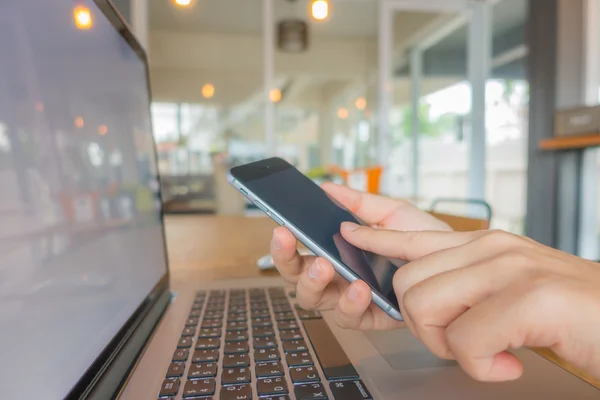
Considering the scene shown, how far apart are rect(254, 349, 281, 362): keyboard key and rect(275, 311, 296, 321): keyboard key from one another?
0.28 feet

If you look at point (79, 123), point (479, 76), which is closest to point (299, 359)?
point (79, 123)

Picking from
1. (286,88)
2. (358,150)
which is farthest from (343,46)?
(358,150)

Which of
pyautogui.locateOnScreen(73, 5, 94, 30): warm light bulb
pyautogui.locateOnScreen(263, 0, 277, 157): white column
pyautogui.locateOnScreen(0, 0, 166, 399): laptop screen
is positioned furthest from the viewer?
pyautogui.locateOnScreen(263, 0, 277, 157): white column

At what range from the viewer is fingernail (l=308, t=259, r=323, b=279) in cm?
34

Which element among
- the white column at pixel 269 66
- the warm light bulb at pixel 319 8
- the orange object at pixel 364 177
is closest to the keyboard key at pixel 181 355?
the orange object at pixel 364 177

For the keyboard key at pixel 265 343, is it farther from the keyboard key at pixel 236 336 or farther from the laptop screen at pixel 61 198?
the laptop screen at pixel 61 198

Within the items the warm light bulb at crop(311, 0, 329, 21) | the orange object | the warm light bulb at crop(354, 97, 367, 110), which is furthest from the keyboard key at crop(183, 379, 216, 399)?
the warm light bulb at crop(354, 97, 367, 110)

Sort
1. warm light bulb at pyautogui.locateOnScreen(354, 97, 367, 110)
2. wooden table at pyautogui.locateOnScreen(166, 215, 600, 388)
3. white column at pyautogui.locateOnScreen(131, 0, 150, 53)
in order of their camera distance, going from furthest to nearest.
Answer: warm light bulb at pyautogui.locateOnScreen(354, 97, 367, 110) < white column at pyautogui.locateOnScreen(131, 0, 150, 53) < wooden table at pyautogui.locateOnScreen(166, 215, 600, 388)

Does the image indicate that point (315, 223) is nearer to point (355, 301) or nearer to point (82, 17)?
point (355, 301)

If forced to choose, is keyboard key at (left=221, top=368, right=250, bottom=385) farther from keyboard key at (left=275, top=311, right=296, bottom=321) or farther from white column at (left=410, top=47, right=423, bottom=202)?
white column at (left=410, top=47, right=423, bottom=202)

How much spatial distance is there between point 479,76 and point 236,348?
3.74 meters

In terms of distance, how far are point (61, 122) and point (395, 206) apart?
1.36 feet

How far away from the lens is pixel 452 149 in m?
3.82

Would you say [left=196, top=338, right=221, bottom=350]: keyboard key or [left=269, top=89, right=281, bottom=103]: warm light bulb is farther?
[left=269, top=89, right=281, bottom=103]: warm light bulb
